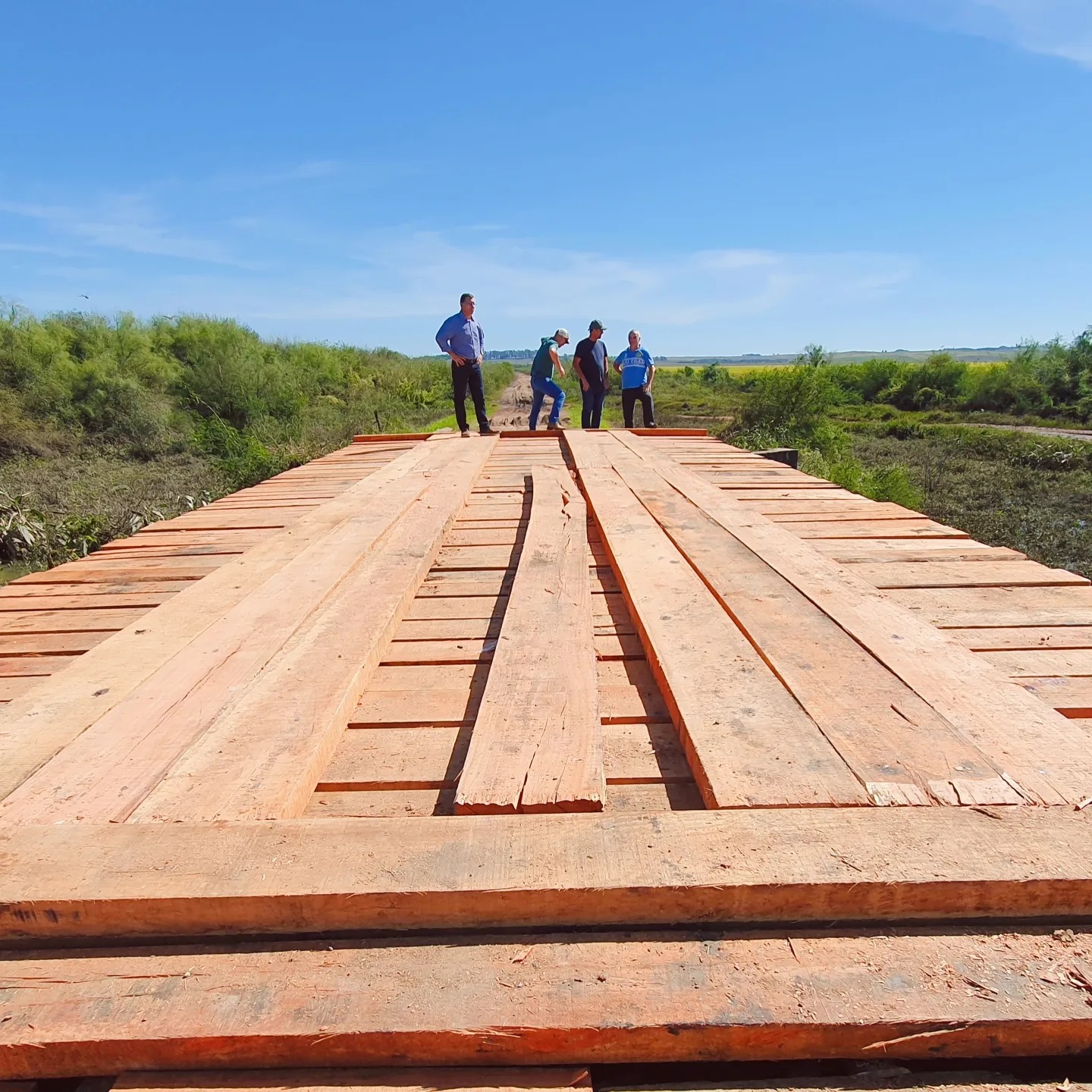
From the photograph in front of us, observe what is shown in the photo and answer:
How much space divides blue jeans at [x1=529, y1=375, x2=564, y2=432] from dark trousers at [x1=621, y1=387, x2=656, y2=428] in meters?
0.95

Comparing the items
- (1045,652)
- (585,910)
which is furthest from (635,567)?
(585,910)

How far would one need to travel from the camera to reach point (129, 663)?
166cm

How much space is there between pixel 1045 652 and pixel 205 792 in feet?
5.99

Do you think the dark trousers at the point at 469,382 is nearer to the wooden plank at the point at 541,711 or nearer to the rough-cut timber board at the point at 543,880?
the wooden plank at the point at 541,711

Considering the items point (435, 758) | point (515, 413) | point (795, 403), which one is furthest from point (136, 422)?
point (435, 758)

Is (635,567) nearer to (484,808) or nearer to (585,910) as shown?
(484,808)

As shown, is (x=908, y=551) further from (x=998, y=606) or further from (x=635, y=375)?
(x=635, y=375)

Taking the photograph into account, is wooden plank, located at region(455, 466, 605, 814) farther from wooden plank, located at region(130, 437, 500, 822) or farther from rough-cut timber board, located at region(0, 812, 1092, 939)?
wooden plank, located at region(130, 437, 500, 822)

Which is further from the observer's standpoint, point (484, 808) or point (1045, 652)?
point (1045, 652)

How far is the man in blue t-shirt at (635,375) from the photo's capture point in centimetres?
859

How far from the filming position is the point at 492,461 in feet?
15.9

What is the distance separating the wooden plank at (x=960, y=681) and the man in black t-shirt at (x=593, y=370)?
6268mm

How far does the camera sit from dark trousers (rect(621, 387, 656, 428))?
8648mm

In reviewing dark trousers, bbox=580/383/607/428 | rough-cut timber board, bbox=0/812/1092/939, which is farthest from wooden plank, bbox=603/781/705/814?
dark trousers, bbox=580/383/607/428
